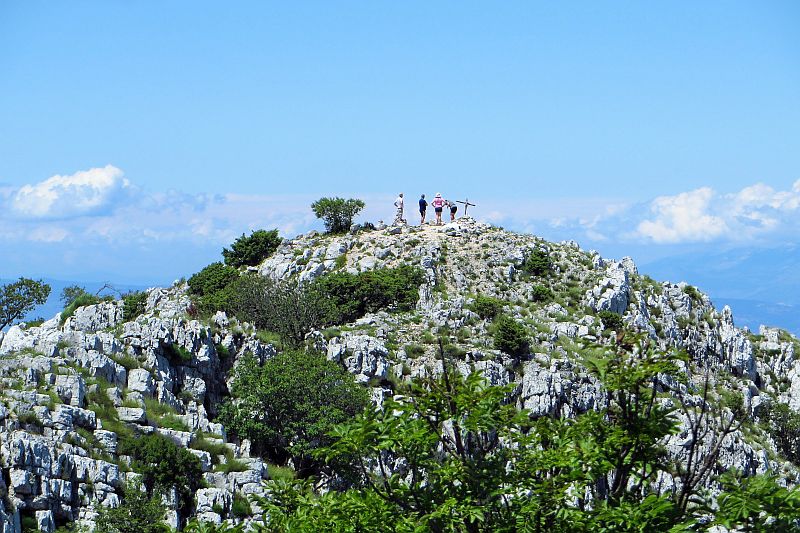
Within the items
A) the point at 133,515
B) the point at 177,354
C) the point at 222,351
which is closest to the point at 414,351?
the point at 222,351

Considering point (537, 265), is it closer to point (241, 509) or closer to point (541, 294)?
point (541, 294)

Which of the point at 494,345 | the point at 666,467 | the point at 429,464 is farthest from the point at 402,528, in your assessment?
the point at 494,345

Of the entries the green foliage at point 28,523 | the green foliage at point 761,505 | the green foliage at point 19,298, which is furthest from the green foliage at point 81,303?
the green foliage at point 761,505

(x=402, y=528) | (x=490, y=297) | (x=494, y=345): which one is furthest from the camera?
(x=490, y=297)

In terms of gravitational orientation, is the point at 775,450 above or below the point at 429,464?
below

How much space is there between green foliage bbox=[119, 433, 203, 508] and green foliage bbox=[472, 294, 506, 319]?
31.7m

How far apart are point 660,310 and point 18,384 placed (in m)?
54.6

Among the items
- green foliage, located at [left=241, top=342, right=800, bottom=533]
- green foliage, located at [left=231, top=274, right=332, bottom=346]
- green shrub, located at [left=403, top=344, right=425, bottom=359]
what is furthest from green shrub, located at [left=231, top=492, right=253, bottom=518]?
green foliage, located at [left=241, top=342, right=800, bottom=533]

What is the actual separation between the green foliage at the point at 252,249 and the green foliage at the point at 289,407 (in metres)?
32.9

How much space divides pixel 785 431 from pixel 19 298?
62.4m

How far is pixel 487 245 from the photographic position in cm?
8375

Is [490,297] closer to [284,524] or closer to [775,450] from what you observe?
[775,450]

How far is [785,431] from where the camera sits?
71375mm

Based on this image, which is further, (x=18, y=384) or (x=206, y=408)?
(x=206, y=408)
